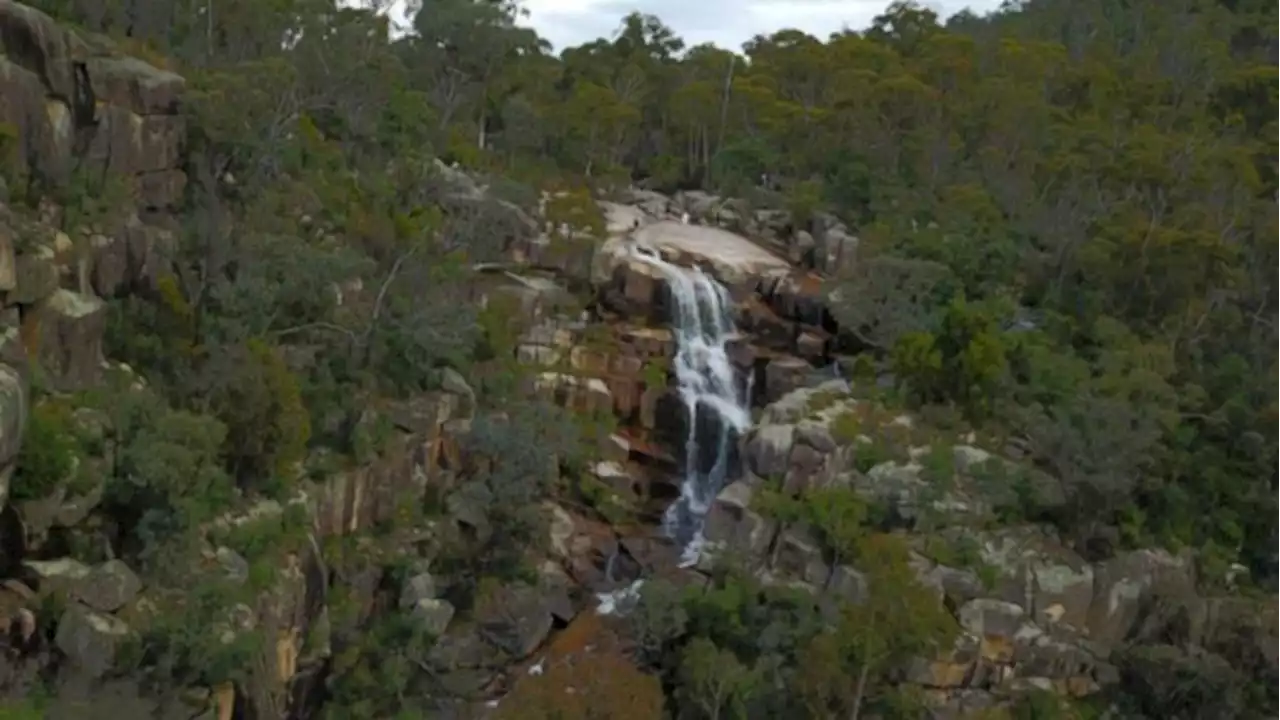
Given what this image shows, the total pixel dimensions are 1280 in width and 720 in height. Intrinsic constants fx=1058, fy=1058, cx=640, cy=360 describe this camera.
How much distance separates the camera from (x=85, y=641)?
14836 mm

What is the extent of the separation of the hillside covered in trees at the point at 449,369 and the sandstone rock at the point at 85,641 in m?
0.05

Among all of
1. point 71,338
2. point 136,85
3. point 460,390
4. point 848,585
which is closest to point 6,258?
point 71,338

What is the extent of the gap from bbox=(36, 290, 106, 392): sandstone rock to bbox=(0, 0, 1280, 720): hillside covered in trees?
0.06 m

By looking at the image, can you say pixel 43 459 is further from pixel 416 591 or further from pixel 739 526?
pixel 739 526

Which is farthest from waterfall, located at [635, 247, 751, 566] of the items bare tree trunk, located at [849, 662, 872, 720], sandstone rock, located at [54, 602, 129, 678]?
sandstone rock, located at [54, 602, 129, 678]

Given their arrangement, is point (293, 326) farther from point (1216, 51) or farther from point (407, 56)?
point (1216, 51)

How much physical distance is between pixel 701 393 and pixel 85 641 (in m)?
17.9

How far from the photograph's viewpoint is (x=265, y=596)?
17.6 metres

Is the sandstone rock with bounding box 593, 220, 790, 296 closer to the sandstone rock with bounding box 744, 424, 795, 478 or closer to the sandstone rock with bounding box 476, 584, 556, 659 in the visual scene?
the sandstone rock with bounding box 744, 424, 795, 478

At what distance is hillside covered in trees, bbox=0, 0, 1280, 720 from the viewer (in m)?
16.8

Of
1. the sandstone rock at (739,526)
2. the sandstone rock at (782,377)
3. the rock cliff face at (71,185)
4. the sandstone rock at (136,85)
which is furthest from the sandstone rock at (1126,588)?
the sandstone rock at (136,85)

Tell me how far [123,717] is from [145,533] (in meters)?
3.58

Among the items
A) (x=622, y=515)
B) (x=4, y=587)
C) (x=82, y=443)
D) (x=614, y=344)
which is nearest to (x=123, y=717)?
(x=4, y=587)

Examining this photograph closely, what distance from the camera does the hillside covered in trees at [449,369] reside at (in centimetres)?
1675
